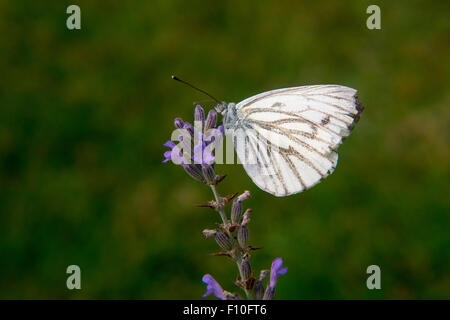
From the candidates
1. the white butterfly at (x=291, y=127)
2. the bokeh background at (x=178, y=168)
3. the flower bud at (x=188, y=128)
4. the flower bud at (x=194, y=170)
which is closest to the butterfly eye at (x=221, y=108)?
the white butterfly at (x=291, y=127)

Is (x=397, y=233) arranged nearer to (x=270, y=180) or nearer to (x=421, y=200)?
(x=421, y=200)

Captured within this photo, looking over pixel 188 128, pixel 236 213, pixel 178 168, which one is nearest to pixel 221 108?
pixel 188 128

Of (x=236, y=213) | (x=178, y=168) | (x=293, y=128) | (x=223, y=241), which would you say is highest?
(x=178, y=168)

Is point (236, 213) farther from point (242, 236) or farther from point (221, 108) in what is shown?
point (221, 108)

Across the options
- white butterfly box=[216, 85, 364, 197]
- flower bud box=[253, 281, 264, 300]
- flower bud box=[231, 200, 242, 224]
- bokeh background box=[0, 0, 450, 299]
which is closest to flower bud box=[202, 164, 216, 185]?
A: flower bud box=[231, 200, 242, 224]

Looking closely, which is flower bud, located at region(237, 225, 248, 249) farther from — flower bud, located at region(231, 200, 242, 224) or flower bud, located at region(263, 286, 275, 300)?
flower bud, located at region(263, 286, 275, 300)

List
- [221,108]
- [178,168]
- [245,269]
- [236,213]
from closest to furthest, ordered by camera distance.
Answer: [245,269], [236,213], [221,108], [178,168]

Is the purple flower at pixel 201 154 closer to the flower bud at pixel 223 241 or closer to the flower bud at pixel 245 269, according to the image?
the flower bud at pixel 223 241
